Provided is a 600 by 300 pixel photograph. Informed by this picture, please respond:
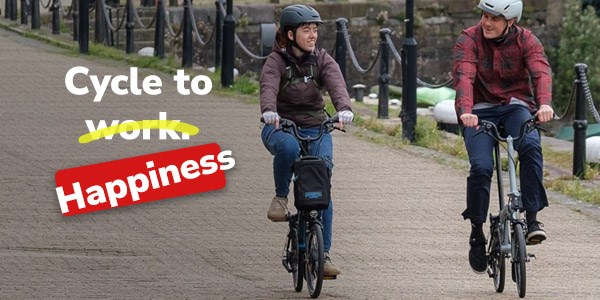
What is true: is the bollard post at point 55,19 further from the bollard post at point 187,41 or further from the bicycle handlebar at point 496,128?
the bicycle handlebar at point 496,128

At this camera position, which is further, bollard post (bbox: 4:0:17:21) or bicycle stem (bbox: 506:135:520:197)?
bollard post (bbox: 4:0:17:21)

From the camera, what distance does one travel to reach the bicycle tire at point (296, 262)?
30.1ft

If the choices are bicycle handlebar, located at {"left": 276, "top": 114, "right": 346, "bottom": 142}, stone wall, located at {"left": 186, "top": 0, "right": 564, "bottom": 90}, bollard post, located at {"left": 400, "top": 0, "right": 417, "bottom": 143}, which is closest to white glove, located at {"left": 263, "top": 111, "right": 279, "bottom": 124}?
bicycle handlebar, located at {"left": 276, "top": 114, "right": 346, "bottom": 142}

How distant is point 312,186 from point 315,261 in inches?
15.1

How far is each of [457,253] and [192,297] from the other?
7.70 feet

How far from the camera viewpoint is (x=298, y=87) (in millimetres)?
9359

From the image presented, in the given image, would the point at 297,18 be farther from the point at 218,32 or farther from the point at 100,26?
the point at 100,26

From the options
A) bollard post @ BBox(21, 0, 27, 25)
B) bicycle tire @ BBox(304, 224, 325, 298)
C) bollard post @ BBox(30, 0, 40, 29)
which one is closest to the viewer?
bicycle tire @ BBox(304, 224, 325, 298)

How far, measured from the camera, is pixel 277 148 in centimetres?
929

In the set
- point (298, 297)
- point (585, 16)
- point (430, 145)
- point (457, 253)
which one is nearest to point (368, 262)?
point (457, 253)

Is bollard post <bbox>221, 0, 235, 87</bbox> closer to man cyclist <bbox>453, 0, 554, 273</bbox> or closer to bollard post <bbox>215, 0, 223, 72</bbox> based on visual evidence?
bollard post <bbox>215, 0, 223, 72</bbox>

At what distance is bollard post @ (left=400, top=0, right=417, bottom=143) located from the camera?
1662 cm

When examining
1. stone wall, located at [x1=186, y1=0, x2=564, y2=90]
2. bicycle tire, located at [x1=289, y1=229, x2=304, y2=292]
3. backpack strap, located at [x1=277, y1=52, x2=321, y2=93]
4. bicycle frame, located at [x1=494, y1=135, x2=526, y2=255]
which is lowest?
stone wall, located at [x1=186, y1=0, x2=564, y2=90]

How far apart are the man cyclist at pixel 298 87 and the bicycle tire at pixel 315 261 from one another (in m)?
0.17
